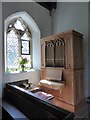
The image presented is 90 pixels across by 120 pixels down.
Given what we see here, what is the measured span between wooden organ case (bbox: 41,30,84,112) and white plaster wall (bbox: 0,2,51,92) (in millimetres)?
523

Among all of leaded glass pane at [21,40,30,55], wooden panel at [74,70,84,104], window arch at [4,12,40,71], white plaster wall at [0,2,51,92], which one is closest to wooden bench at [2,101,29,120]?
white plaster wall at [0,2,51,92]

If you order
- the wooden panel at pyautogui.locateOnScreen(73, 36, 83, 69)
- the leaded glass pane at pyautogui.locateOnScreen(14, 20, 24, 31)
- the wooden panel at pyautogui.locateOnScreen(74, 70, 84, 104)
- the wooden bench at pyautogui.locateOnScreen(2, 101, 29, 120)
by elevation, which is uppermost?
the leaded glass pane at pyautogui.locateOnScreen(14, 20, 24, 31)

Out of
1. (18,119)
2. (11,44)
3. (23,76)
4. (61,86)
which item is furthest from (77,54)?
(18,119)

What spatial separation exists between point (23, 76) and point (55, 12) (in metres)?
2.76

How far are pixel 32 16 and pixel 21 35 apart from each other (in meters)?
0.74

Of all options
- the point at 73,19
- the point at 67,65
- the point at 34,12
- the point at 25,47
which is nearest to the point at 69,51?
the point at 67,65

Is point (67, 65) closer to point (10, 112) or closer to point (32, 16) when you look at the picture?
point (10, 112)

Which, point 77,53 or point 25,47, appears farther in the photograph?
point 25,47

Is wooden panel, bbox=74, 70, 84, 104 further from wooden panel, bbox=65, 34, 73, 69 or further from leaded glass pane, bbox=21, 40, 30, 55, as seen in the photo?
leaded glass pane, bbox=21, 40, 30, 55

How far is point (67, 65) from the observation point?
384cm

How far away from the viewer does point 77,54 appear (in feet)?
12.8

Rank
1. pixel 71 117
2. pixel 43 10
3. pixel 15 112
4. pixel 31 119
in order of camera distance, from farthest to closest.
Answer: pixel 43 10 → pixel 15 112 → pixel 31 119 → pixel 71 117

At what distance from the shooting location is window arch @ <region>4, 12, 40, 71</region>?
424 centimetres

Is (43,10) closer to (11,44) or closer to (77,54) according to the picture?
(11,44)
